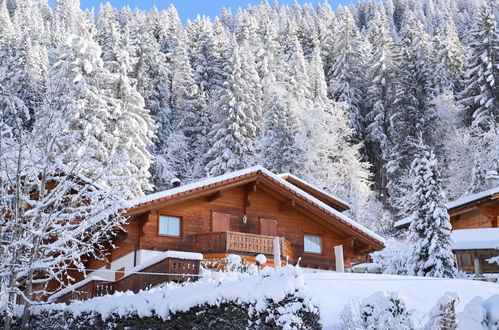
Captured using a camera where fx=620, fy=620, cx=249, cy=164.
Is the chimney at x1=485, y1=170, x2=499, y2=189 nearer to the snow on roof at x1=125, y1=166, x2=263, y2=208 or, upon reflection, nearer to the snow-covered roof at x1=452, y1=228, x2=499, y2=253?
the snow-covered roof at x1=452, y1=228, x2=499, y2=253

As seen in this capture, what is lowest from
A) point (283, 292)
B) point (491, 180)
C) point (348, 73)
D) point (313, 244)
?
point (283, 292)

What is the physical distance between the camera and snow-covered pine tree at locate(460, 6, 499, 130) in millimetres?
49531

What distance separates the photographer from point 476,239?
1095 inches

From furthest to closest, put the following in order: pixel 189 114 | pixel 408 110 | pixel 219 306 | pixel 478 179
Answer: pixel 189 114
pixel 408 110
pixel 478 179
pixel 219 306

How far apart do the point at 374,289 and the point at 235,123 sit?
113 ft

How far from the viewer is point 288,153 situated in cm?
4484

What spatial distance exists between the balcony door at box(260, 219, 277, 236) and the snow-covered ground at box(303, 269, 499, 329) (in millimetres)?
9657

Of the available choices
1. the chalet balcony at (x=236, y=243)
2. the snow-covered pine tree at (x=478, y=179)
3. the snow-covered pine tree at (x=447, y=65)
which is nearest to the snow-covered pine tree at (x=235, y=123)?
the snow-covered pine tree at (x=478, y=179)

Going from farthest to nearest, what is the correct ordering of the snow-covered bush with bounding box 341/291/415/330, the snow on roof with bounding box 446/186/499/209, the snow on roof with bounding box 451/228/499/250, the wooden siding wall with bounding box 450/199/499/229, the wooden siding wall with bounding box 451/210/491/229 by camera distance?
the wooden siding wall with bounding box 451/210/491/229
the wooden siding wall with bounding box 450/199/499/229
the snow on roof with bounding box 446/186/499/209
the snow on roof with bounding box 451/228/499/250
the snow-covered bush with bounding box 341/291/415/330

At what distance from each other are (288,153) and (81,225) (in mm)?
30143

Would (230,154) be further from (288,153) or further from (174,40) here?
(174,40)

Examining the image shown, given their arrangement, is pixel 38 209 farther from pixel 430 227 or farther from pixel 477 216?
pixel 477 216

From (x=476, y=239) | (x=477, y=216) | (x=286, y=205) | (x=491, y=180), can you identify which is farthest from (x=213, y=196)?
(x=491, y=180)

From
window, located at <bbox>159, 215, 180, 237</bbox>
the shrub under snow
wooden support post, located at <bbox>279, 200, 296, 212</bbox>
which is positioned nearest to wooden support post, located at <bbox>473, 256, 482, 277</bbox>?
wooden support post, located at <bbox>279, 200, 296, 212</bbox>
